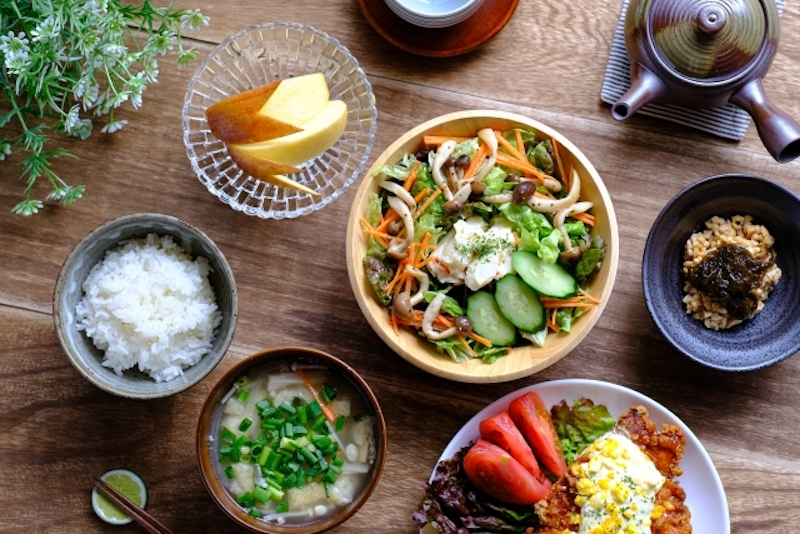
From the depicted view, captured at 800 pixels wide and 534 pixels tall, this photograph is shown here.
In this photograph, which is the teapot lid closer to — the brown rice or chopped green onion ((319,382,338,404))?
A: the brown rice

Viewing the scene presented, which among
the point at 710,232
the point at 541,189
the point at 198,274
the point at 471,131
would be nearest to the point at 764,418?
the point at 710,232

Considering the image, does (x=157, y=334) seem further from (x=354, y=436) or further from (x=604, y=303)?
(x=604, y=303)

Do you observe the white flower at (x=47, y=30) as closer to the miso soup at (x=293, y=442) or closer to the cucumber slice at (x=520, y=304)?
the miso soup at (x=293, y=442)

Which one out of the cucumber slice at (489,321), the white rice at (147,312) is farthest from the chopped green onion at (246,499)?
the cucumber slice at (489,321)

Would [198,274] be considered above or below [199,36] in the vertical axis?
below

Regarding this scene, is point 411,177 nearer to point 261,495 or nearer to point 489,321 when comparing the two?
point 489,321
